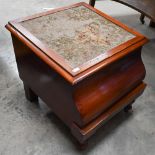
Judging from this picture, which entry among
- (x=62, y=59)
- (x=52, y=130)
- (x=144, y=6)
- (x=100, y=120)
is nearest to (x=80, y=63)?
(x=62, y=59)

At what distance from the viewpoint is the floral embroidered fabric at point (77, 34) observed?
0.96 metres

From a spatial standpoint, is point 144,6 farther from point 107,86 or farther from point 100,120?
point 100,120

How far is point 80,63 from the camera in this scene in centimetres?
91

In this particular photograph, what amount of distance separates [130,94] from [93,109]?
296mm

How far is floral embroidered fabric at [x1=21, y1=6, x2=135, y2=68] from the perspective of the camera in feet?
3.15

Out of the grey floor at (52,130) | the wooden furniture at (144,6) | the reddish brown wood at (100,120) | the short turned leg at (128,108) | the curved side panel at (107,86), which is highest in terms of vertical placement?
the wooden furniture at (144,6)

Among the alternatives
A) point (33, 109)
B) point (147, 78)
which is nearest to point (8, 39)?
point (33, 109)

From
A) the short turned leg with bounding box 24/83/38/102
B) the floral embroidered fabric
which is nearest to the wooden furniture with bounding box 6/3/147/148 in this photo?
the floral embroidered fabric

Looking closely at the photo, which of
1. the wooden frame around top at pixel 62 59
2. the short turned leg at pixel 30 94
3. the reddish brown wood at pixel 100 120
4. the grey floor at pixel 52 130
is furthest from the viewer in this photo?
the short turned leg at pixel 30 94

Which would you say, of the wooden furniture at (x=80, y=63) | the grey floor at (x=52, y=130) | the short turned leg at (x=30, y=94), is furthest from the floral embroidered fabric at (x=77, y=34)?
the grey floor at (x=52, y=130)

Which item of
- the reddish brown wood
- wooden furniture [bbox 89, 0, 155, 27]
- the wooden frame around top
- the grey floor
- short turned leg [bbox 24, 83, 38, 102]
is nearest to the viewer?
the wooden frame around top

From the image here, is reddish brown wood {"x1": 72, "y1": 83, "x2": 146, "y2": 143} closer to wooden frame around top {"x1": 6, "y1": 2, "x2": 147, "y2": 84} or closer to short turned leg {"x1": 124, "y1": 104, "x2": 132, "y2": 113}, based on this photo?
short turned leg {"x1": 124, "y1": 104, "x2": 132, "y2": 113}

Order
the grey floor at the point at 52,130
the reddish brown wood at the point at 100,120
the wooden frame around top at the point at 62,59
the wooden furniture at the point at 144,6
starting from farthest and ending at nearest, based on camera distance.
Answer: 1. the wooden furniture at the point at 144,6
2. the grey floor at the point at 52,130
3. the reddish brown wood at the point at 100,120
4. the wooden frame around top at the point at 62,59

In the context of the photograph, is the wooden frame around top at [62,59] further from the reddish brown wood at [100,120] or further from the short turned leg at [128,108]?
the short turned leg at [128,108]
